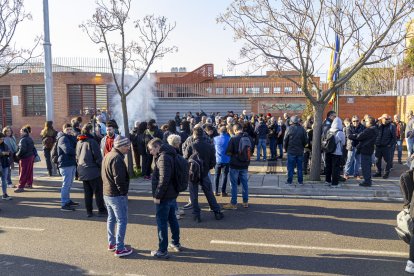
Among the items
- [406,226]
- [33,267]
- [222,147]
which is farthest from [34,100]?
[406,226]

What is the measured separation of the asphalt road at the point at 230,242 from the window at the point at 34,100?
1588cm

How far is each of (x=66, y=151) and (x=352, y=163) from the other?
25.6 ft

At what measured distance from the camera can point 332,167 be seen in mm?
9797

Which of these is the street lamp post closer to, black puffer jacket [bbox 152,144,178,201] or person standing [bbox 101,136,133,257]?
person standing [bbox 101,136,133,257]

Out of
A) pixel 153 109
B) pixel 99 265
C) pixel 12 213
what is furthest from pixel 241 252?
pixel 153 109

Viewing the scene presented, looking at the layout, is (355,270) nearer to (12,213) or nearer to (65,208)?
(65,208)

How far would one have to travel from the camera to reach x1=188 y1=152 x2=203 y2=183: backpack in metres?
7.09

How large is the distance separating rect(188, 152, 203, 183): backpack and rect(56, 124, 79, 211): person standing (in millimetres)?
2888

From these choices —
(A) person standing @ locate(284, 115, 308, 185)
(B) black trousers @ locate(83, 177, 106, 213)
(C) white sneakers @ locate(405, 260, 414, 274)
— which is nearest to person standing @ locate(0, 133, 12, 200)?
(B) black trousers @ locate(83, 177, 106, 213)

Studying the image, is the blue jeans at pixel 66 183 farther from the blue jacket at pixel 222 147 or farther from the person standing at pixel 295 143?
the person standing at pixel 295 143

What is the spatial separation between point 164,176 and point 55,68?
20.3 meters

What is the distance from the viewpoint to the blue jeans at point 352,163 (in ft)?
35.1

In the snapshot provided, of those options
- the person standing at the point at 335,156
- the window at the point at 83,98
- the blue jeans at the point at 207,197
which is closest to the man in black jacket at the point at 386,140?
the person standing at the point at 335,156

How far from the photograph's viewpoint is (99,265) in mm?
5270
